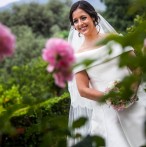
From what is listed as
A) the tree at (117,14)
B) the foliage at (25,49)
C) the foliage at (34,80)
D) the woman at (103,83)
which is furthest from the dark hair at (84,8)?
the foliage at (25,49)

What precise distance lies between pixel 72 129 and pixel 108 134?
2617 mm

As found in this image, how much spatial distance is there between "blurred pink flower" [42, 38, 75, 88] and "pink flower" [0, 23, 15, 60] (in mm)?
91

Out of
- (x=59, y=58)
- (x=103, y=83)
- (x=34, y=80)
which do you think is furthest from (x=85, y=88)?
(x=34, y=80)

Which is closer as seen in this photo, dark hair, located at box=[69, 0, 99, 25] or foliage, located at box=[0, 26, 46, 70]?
dark hair, located at box=[69, 0, 99, 25]

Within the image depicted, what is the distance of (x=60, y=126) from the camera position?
1222 millimetres

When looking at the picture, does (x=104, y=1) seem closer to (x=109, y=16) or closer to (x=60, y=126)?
(x=109, y=16)

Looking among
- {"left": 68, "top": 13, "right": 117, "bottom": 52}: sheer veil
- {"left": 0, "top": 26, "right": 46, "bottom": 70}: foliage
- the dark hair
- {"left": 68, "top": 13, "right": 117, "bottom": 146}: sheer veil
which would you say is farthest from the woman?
{"left": 0, "top": 26, "right": 46, "bottom": 70}: foliage

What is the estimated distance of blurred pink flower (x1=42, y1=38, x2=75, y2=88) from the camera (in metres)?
1.09

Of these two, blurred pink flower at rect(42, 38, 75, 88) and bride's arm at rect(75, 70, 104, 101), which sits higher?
bride's arm at rect(75, 70, 104, 101)

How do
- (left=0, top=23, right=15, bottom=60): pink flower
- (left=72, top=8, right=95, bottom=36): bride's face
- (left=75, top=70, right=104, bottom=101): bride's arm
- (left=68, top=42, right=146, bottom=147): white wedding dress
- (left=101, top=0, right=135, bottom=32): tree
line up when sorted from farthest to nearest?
1. (left=101, top=0, right=135, bottom=32): tree
2. (left=68, top=42, right=146, bottom=147): white wedding dress
3. (left=72, top=8, right=95, bottom=36): bride's face
4. (left=75, top=70, right=104, bottom=101): bride's arm
5. (left=0, top=23, right=15, bottom=60): pink flower

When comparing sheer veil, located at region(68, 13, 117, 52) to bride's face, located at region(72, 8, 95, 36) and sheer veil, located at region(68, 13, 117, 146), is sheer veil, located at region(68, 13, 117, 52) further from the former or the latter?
bride's face, located at region(72, 8, 95, 36)

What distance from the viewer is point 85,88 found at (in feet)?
11.4

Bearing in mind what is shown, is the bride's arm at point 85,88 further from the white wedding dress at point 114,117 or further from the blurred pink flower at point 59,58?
the blurred pink flower at point 59,58

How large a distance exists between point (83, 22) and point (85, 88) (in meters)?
0.52
